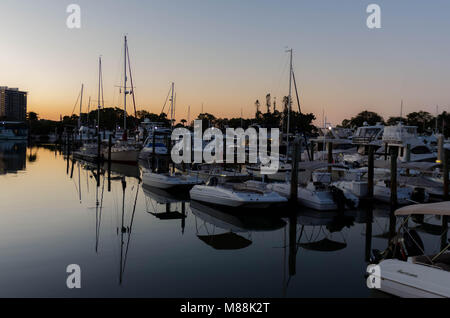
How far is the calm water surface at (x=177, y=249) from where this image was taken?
416 inches

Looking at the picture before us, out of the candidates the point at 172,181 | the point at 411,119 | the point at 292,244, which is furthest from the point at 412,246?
the point at 411,119

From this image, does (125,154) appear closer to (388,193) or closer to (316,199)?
(316,199)

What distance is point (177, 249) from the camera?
14.3 metres

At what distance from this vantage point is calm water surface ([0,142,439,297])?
10570mm

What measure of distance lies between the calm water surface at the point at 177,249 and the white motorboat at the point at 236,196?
0.57 metres

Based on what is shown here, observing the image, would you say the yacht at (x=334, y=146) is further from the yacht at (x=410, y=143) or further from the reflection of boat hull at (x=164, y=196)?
the reflection of boat hull at (x=164, y=196)

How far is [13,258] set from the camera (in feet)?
41.8

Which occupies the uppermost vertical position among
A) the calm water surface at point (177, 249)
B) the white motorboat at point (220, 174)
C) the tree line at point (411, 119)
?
the tree line at point (411, 119)

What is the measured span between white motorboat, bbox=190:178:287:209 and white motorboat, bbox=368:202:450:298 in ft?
31.3

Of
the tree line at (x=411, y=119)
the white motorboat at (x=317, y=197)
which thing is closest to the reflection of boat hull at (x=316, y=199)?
the white motorboat at (x=317, y=197)

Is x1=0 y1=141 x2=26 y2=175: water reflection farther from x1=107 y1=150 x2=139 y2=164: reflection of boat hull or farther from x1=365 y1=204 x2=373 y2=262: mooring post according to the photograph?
x1=365 y1=204 x2=373 y2=262: mooring post

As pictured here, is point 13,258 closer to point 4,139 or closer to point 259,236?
point 259,236

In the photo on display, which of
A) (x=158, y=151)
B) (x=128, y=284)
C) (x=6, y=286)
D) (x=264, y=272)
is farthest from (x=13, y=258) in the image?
(x=158, y=151)

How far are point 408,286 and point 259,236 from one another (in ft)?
25.4
